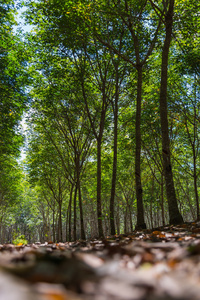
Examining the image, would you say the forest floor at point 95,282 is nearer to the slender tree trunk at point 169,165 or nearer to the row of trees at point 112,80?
the slender tree trunk at point 169,165

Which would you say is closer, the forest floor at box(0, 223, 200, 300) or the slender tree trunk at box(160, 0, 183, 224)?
the forest floor at box(0, 223, 200, 300)

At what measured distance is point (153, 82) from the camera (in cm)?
1353

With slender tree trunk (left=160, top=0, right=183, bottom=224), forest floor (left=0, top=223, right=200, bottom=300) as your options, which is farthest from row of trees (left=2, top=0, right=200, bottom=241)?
A: forest floor (left=0, top=223, right=200, bottom=300)

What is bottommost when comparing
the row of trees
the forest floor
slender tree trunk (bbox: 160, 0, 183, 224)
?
the forest floor

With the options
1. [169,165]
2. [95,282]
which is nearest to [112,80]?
[169,165]

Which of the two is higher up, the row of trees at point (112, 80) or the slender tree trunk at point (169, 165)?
the row of trees at point (112, 80)

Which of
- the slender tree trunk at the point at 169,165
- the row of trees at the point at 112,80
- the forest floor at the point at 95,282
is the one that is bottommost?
the forest floor at the point at 95,282

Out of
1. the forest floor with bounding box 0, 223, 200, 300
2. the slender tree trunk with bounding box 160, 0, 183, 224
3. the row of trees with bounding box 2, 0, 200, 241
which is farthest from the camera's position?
the row of trees with bounding box 2, 0, 200, 241

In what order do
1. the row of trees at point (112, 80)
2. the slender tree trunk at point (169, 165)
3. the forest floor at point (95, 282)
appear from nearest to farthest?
the forest floor at point (95, 282) → the slender tree trunk at point (169, 165) → the row of trees at point (112, 80)

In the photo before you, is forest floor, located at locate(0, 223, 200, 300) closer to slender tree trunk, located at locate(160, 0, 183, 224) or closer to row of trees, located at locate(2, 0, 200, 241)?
slender tree trunk, located at locate(160, 0, 183, 224)

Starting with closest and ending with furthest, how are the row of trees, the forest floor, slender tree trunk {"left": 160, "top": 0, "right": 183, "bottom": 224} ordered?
1. the forest floor
2. slender tree trunk {"left": 160, "top": 0, "right": 183, "bottom": 224}
3. the row of trees

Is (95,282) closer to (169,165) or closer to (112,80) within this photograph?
(169,165)

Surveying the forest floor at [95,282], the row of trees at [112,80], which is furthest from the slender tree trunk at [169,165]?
the forest floor at [95,282]

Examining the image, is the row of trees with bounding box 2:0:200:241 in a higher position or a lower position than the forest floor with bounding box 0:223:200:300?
higher
